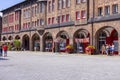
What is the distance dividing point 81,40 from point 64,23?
19.3 feet

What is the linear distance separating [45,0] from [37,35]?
8.67 m

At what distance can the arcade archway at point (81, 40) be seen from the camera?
5604 cm

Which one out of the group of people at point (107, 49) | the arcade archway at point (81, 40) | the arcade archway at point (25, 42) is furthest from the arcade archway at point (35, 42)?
the group of people at point (107, 49)

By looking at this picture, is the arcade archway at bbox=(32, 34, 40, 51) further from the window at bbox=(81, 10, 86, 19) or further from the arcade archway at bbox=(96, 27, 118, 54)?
the arcade archway at bbox=(96, 27, 118, 54)

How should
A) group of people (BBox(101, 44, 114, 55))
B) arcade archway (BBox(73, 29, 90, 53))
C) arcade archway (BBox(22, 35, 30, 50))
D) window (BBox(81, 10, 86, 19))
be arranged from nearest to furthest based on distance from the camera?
1. group of people (BBox(101, 44, 114, 55))
2. window (BBox(81, 10, 86, 19))
3. arcade archway (BBox(73, 29, 90, 53))
4. arcade archway (BBox(22, 35, 30, 50))

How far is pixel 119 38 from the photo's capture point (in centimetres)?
4684

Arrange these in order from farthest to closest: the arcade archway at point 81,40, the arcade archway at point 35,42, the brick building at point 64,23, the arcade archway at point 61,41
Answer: the arcade archway at point 35,42 < the arcade archway at point 61,41 < the arcade archway at point 81,40 < the brick building at point 64,23

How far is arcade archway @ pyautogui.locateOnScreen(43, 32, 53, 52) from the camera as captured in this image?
225 feet

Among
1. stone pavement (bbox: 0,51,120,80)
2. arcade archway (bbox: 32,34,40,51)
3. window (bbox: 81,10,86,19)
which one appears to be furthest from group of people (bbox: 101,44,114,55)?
arcade archway (bbox: 32,34,40,51)

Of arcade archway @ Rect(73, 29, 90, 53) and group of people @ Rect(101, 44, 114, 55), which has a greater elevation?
arcade archway @ Rect(73, 29, 90, 53)

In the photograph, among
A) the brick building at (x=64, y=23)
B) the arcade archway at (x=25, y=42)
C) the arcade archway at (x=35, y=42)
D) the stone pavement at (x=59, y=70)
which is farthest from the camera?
the arcade archway at (x=25, y=42)

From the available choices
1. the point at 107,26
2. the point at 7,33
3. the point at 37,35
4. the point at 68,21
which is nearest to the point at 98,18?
the point at 107,26

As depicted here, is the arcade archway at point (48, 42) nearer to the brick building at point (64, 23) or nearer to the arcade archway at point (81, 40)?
the brick building at point (64, 23)

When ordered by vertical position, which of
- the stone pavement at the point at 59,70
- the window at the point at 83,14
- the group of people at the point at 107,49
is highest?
the window at the point at 83,14
